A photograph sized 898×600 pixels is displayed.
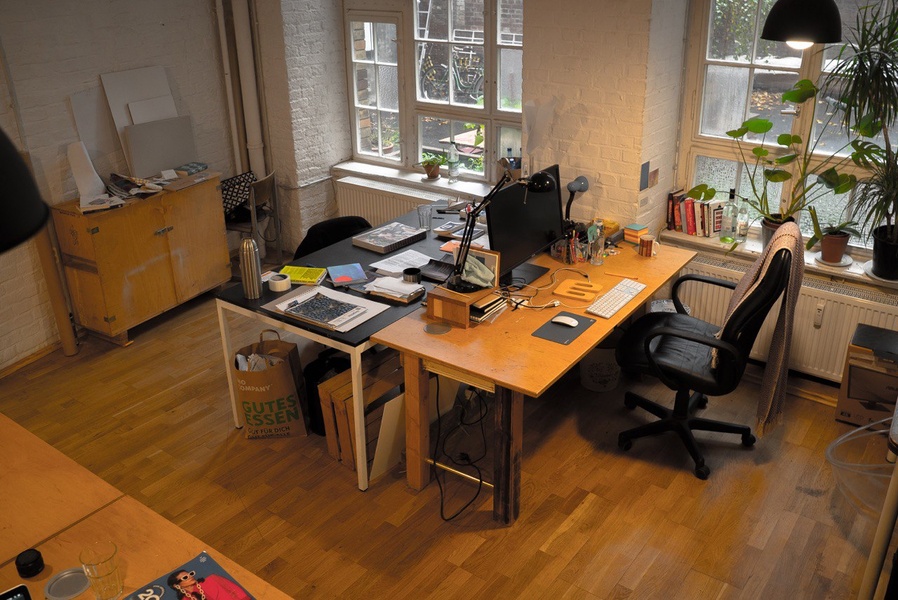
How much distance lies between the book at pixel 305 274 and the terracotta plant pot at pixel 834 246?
2.77 meters

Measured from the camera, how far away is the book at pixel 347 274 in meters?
4.20

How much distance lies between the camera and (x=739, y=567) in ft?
11.3

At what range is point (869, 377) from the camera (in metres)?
4.22

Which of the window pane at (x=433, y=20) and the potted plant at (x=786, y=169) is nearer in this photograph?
the potted plant at (x=786, y=169)

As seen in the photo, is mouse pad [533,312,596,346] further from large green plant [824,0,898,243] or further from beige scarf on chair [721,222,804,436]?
large green plant [824,0,898,243]

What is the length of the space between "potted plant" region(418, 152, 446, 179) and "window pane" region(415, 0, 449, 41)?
0.84 m

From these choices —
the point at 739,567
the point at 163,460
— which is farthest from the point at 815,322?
the point at 163,460

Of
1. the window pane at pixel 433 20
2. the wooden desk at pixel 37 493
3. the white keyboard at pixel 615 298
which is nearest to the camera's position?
the wooden desk at pixel 37 493

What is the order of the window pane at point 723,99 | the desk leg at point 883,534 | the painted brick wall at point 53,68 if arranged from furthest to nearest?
the painted brick wall at point 53,68, the window pane at point 723,99, the desk leg at point 883,534

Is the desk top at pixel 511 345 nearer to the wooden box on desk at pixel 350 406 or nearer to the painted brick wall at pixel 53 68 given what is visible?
the wooden box on desk at pixel 350 406

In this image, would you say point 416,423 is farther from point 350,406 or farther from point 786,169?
point 786,169

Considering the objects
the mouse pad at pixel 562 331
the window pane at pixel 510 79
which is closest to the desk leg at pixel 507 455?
the mouse pad at pixel 562 331

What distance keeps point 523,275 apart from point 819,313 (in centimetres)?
169

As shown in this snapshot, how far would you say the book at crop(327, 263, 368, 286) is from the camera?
4199 millimetres
